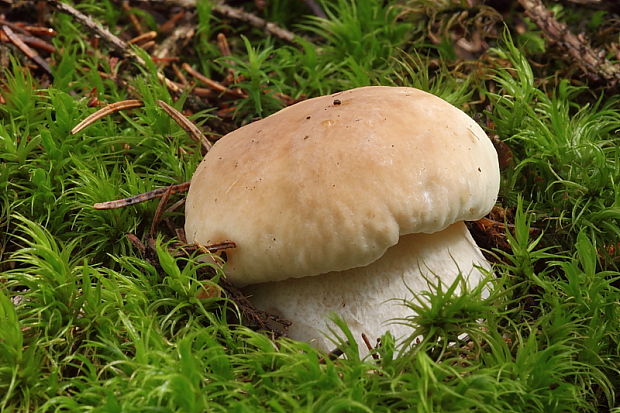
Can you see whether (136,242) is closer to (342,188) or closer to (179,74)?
(342,188)

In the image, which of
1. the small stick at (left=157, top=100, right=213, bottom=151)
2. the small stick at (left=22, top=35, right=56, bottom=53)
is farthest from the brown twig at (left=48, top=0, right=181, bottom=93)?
the small stick at (left=157, top=100, right=213, bottom=151)

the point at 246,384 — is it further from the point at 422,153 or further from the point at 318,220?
the point at 422,153

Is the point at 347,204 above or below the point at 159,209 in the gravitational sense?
above

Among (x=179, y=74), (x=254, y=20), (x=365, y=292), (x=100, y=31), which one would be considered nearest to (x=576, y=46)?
(x=254, y=20)

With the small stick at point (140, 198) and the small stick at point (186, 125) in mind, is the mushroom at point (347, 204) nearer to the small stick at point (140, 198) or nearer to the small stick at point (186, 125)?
the small stick at point (140, 198)

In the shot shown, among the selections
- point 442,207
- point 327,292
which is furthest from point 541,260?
point 327,292

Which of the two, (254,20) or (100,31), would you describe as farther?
(254,20)
